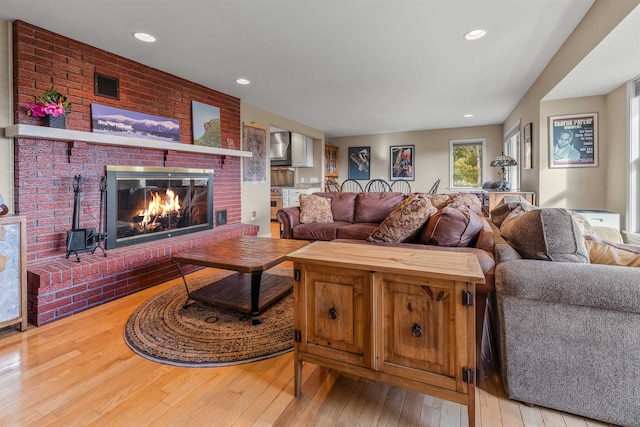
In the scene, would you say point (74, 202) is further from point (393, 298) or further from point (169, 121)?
point (393, 298)

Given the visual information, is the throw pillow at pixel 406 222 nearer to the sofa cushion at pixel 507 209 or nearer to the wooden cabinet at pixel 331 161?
the sofa cushion at pixel 507 209

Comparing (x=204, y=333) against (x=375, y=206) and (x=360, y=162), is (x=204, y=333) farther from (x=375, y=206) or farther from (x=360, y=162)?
(x=360, y=162)

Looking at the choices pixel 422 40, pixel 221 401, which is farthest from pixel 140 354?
pixel 422 40

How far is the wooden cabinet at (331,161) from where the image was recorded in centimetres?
828

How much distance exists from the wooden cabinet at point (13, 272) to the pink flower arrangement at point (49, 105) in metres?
0.86

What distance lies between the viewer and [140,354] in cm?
191

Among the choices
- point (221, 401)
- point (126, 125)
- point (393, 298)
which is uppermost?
point (126, 125)

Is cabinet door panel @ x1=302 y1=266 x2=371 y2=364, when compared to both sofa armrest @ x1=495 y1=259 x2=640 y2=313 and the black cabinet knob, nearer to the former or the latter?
the black cabinet knob

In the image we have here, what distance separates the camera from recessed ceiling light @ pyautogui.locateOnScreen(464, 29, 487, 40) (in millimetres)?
2631

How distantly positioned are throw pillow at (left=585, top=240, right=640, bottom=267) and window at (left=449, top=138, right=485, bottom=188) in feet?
20.8

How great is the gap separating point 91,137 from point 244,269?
189cm

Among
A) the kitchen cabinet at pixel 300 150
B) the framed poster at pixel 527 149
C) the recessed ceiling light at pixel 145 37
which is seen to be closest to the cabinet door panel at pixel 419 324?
the recessed ceiling light at pixel 145 37

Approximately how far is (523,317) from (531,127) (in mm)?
3802

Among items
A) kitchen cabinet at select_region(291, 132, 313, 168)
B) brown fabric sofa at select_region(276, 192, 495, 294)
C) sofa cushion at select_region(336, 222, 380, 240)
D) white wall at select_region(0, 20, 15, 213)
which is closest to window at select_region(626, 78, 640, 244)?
brown fabric sofa at select_region(276, 192, 495, 294)
